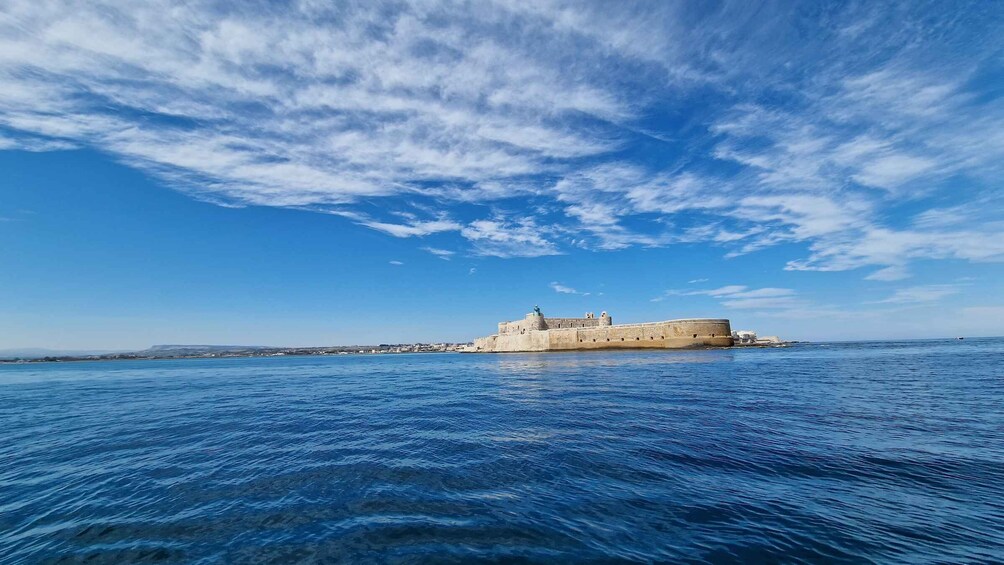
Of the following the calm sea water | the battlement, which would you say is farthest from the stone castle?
the calm sea water

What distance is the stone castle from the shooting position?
234ft

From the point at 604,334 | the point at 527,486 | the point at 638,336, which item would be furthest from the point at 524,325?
the point at 527,486

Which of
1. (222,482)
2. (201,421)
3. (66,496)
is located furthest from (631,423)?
(201,421)

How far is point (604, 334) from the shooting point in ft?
264

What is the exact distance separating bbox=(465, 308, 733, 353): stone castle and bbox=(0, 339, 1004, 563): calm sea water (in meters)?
58.1

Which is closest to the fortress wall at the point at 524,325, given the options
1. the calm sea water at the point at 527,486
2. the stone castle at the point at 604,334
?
the stone castle at the point at 604,334

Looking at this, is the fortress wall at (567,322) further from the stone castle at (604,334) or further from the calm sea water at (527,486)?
the calm sea water at (527,486)

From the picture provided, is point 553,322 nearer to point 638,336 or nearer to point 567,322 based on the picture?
point 567,322

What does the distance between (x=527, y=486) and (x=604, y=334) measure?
250ft

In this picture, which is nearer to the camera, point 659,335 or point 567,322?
point 659,335

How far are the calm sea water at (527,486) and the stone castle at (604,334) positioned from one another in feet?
191

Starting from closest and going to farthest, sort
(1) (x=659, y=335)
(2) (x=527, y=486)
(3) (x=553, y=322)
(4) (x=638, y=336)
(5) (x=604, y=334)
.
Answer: (2) (x=527, y=486)
(1) (x=659, y=335)
(4) (x=638, y=336)
(5) (x=604, y=334)
(3) (x=553, y=322)

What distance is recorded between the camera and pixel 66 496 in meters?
7.93

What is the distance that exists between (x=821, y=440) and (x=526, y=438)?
25.7 ft
